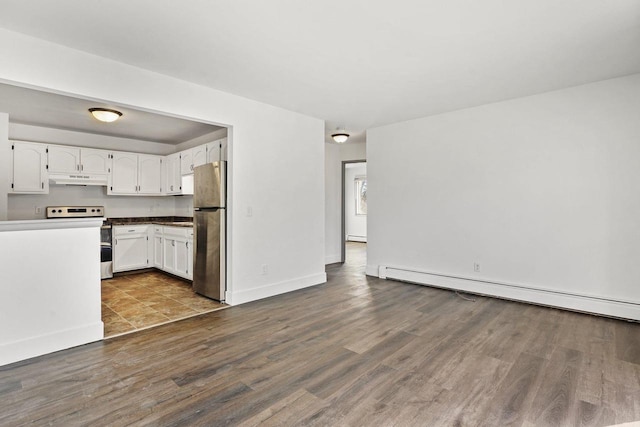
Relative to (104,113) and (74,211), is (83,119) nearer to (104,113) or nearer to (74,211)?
(104,113)

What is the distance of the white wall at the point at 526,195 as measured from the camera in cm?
343

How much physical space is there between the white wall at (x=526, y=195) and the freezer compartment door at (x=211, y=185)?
2714 mm

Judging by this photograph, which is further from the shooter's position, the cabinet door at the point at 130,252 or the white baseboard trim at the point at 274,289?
the cabinet door at the point at 130,252

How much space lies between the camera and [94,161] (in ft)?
17.8

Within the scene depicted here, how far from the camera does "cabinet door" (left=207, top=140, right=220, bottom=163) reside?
4.75 m

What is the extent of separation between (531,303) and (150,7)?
491cm

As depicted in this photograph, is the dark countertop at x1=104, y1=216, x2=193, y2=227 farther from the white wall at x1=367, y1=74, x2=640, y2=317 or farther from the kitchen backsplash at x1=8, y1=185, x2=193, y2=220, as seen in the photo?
the white wall at x1=367, y1=74, x2=640, y2=317

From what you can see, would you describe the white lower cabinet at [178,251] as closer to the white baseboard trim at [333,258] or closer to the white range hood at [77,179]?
the white range hood at [77,179]

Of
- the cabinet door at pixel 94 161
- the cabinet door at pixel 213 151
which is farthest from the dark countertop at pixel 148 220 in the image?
the cabinet door at pixel 213 151

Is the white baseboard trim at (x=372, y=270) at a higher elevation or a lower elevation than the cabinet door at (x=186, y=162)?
lower

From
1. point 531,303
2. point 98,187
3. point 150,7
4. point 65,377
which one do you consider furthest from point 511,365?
point 98,187

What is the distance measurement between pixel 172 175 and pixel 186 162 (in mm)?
721

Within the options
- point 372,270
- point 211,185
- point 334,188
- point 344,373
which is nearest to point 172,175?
point 211,185

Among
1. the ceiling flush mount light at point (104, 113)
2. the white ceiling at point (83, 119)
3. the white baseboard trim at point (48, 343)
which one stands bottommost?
the white baseboard trim at point (48, 343)
